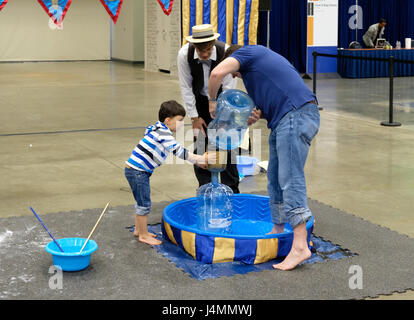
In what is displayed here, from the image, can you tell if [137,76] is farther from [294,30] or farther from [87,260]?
[87,260]

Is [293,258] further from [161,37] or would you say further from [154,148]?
[161,37]

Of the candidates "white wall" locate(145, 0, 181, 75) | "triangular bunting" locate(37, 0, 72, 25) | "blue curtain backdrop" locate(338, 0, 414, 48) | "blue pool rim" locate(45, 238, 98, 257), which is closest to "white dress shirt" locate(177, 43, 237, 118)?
"blue pool rim" locate(45, 238, 98, 257)

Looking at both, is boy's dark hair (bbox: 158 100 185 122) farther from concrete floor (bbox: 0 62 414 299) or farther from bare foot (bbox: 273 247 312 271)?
concrete floor (bbox: 0 62 414 299)

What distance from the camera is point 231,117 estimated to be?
441cm

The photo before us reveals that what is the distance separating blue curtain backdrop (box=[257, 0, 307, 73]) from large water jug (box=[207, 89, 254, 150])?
1425 centimetres

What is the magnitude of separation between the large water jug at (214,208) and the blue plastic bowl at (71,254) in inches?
39.4

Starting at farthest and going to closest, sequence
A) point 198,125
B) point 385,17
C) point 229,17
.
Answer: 1. point 385,17
2. point 229,17
3. point 198,125

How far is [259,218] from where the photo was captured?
5.07 metres

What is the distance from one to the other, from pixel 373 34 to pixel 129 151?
37.4 feet

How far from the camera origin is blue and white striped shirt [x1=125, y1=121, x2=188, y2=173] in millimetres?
4359

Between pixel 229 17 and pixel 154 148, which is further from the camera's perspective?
pixel 229 17

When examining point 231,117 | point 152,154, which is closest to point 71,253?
point 152,154

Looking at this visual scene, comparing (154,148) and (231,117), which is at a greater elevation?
(231,117)
